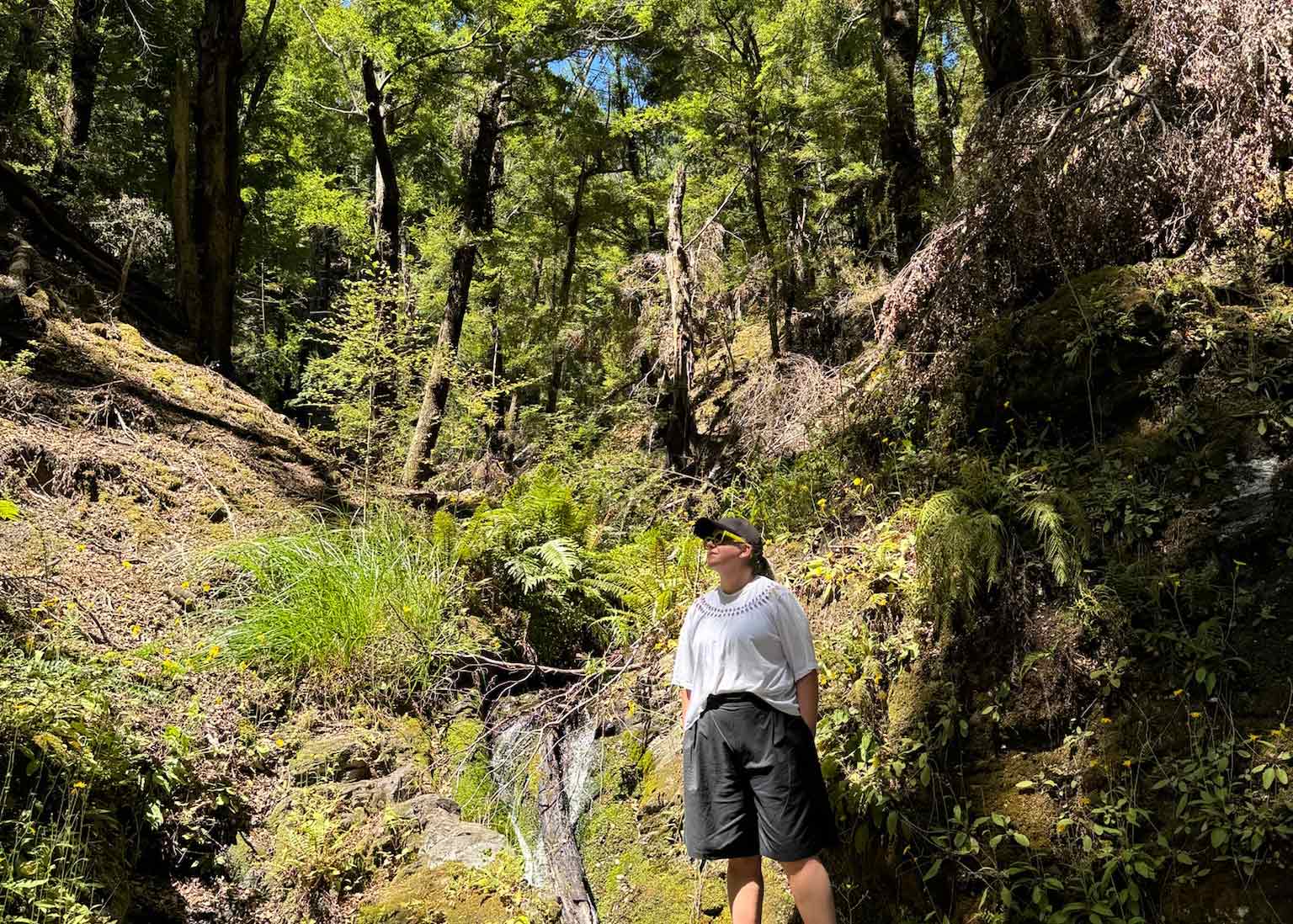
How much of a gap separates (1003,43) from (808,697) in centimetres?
570

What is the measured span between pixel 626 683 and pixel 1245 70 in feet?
17.0

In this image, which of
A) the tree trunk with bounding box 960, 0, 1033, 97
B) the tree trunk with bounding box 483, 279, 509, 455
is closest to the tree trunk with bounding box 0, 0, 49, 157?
the tree trunk with bounding box 483, 279, 509, 455

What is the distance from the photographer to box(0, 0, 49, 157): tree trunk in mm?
11656

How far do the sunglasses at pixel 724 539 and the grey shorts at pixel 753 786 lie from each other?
2.11 feet

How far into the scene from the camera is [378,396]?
9391 millimetres

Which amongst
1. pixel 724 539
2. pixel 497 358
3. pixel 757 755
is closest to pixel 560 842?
pixel 757 755

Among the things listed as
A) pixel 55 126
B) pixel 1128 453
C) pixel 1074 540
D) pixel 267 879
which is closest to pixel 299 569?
pixel 267 879

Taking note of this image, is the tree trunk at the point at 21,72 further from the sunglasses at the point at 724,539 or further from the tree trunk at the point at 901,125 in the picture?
A: the sunglasses at the point at 724,539

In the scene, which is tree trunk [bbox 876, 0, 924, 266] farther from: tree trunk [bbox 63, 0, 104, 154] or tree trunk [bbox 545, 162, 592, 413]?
tree trunk [bbox 63, 0, 104, 154]

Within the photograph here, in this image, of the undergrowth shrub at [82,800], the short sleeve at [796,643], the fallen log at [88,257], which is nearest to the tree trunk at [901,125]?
the short sleeve at [796,643]

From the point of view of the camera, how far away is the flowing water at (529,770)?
15.8ft

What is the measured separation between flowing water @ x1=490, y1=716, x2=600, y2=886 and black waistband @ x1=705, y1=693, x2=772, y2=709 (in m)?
2.05

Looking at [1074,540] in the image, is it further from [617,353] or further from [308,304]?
[308,304]

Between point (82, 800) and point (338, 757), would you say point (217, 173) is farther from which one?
point (82, 800)
